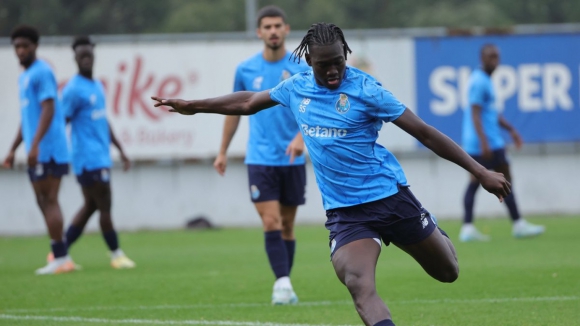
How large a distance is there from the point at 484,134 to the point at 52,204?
616cm

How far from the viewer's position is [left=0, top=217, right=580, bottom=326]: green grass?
8.02 metres

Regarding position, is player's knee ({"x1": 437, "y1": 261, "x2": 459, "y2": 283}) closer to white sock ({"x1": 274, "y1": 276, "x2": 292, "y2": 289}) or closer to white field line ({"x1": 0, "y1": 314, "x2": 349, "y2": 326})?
white field line ({"x1": 0, "y1": 314, "x2": 349, "y2": 326})

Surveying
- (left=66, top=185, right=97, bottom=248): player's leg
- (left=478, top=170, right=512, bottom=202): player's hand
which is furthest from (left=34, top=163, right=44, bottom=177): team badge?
(left=478, top=170, right=512, bottom=202): player's hand

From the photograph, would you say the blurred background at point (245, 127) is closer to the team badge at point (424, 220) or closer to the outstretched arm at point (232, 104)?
the outstretched arm at point (232, 104)

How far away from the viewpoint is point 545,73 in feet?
65.7

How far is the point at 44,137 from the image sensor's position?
11648 mm

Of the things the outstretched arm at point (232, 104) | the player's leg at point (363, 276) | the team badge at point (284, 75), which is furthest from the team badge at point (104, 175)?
the player's leg at point (363, 276)

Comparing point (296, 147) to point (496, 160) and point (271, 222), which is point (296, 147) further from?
point (496, 160)

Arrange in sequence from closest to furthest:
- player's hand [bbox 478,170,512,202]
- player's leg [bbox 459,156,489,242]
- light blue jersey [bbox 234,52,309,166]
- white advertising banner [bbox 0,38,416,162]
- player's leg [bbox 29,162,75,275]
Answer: player's hand [bbox 478,170,512,202]
light blue jersey [bbox 234,52,309,166]
player's leg [bbox 29,162,75,275]
player's leg [bbox 459,156,489,242]
white advertising banner [bbox 0,38,416,162]

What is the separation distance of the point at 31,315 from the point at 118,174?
1164 centimetres

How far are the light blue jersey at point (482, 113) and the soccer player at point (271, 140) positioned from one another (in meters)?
5.60

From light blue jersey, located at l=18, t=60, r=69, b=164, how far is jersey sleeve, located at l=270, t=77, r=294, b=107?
556 cm


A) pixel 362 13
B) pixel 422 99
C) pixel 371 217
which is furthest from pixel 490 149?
pixel 362 13

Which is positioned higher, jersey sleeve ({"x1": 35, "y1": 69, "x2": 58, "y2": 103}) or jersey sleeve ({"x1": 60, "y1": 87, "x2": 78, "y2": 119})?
jersey sleeve ({"x1": 35, "y1": 69, "x2": 58, "y2": 103})
